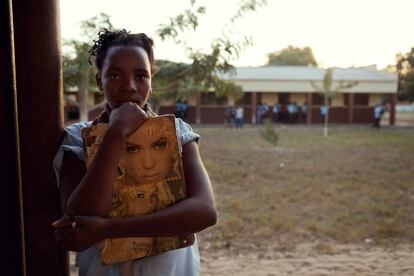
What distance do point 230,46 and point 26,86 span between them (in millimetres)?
3977

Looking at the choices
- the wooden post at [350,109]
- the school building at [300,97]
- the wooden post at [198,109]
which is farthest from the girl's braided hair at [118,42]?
the wooden post at [350,109]

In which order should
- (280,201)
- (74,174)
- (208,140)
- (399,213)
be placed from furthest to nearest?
(208,140) → (280,201) → (399,213) → (74,174)

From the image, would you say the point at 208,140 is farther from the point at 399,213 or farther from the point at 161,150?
the point at 161,150

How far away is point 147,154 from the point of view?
102 centimetres

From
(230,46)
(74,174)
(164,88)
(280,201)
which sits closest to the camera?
(74,174)

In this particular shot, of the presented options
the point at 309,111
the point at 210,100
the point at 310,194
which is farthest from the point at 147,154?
the point at 309,111

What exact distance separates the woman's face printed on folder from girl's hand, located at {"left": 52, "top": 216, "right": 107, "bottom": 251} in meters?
0.14

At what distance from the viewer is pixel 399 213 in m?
6.51

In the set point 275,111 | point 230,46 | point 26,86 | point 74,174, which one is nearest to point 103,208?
point 74,174

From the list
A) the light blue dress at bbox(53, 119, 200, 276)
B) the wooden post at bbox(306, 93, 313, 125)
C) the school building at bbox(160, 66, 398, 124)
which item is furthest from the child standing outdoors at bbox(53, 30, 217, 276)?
the wooden post at bbox(306, 93, 313, 125)

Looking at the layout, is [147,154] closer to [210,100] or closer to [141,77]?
[141,77]

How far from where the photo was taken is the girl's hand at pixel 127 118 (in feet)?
3.22

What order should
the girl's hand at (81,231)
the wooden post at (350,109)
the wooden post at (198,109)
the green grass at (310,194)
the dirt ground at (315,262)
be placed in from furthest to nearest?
1. the wooden post at (350,109)
2. the wooden post at (198,109)
3. the green grass at (310,194)
4. the dirt ground at (315,262)
5. the girl's hand at (81,231)

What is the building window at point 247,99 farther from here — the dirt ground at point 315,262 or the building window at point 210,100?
the dirt ground at point 315,262
